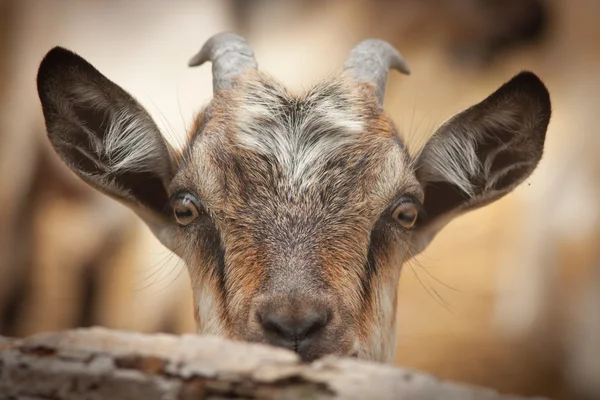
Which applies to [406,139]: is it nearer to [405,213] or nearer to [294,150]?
[405,213]

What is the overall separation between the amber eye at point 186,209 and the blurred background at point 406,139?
547 centimetres

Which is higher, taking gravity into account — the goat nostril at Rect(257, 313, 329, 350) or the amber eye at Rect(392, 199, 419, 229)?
the amber eye at Rect(392, 199, 419, 229)

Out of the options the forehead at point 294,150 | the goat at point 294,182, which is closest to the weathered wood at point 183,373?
the goat at point 294,182

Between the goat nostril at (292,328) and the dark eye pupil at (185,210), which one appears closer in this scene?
the goat nostril at (292,328)

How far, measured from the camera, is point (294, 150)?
182 inches

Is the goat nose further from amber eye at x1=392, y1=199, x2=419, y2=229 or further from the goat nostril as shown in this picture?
amber eye at x1=392, y1=199, x2=419, y2=229

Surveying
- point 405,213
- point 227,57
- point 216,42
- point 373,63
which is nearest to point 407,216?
point 405,213

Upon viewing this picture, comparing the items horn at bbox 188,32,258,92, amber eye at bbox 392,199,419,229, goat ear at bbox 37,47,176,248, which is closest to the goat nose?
amber eye at bbox 392,199,419,229

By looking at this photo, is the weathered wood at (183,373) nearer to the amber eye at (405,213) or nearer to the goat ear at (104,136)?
the amber eye at (405,213)

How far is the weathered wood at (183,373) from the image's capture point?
2.54m

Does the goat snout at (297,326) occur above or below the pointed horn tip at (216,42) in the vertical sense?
below

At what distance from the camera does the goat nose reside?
3766 millimetres

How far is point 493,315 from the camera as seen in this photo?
10688 mm

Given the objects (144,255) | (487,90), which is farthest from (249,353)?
(487,90)
